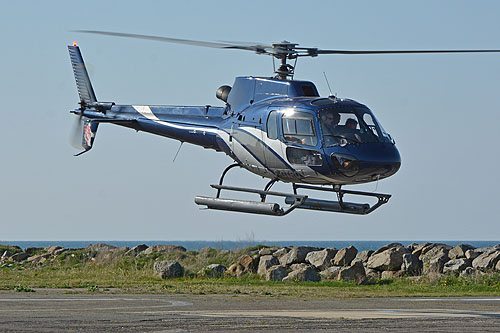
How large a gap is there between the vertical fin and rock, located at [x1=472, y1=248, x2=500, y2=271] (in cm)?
1615

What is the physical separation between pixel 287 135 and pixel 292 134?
18cm

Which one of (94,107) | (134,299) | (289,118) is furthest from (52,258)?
(289,118)

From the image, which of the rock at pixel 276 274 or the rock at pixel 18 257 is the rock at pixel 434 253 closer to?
the rock at pixel 276 274

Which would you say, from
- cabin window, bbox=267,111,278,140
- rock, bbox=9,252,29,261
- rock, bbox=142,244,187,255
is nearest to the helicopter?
cabin window, bbox=267,111,278,140

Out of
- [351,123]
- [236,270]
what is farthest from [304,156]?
[236,270]

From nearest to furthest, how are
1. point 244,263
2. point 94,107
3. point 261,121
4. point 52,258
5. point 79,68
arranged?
point 261,121, point 94,107, point 79,68, point 244,263, point 52,258

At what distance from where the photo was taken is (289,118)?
24.7 m

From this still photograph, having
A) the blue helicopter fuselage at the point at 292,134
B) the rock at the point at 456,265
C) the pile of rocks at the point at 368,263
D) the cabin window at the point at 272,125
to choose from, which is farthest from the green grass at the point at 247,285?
the cabin window at the point at 272,125

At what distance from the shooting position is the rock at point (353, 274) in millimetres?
34812

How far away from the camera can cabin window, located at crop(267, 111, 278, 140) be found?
25.1 m

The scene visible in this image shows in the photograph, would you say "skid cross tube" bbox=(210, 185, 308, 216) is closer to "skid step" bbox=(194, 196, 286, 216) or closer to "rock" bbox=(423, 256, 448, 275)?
"skid step" bbox=(194, 196, 286, 216)

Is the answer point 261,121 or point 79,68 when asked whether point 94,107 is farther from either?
point 261,121

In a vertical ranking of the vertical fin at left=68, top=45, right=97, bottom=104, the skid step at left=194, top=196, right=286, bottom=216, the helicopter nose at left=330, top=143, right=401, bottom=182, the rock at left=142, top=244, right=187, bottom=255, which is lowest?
the rock at left=142, top=244, right=187, bottom=255

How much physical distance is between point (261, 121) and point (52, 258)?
26574mm
